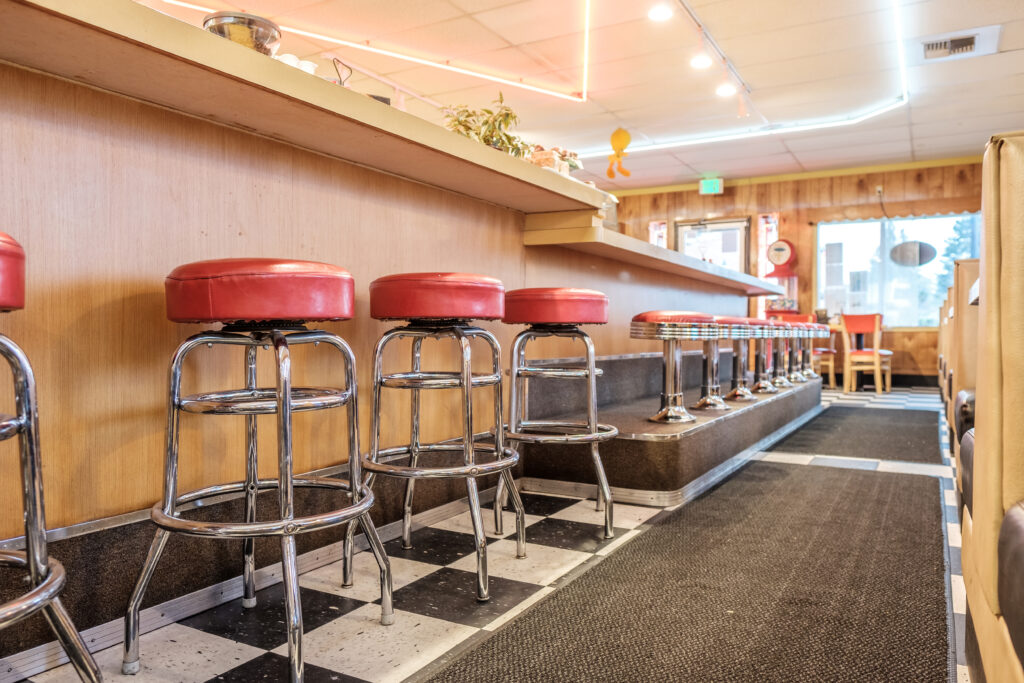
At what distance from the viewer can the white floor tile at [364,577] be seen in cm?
168

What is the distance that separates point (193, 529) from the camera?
1.19 metres

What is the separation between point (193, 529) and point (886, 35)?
587 centimetres

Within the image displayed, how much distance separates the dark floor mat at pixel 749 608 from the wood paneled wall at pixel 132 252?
767 millimetres

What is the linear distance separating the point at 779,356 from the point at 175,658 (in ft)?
15.5

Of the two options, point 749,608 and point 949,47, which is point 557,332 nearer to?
point 749,608

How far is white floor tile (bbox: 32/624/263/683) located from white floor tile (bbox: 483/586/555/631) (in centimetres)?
45

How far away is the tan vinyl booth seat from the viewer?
2.78 ft

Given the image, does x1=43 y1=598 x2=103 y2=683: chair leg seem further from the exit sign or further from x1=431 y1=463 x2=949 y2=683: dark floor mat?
the exit sign

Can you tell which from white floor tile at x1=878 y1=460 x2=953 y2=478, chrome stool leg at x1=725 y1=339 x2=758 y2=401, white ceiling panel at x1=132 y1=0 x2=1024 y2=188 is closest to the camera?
white floor tile at x1=878 y1=460 x2=953 y2=478

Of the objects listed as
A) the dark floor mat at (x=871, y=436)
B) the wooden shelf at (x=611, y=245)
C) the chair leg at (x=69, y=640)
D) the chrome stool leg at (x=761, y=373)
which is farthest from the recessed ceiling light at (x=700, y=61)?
the chair leg at (x=69, y=640)

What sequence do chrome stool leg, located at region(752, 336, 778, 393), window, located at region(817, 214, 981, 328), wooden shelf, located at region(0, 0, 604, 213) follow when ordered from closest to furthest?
1. wooden shelf, located at region(0, 0, 604, 213)
2. chrome stool leg, located at region(752, 336, 778, 393)
3. window, located at region(817, 214, 981, 328)

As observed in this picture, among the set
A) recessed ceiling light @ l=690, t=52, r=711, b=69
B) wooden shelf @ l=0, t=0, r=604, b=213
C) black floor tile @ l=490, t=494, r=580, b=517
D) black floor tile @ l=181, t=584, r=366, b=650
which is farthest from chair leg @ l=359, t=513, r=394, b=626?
recessed ceiling light @ l=690, t=52, r=711, b=69

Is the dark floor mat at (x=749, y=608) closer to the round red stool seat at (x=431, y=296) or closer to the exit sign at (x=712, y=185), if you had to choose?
the round red stool seat at (x=431, y=296)

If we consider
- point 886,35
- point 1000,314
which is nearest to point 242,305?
point 1000,314
